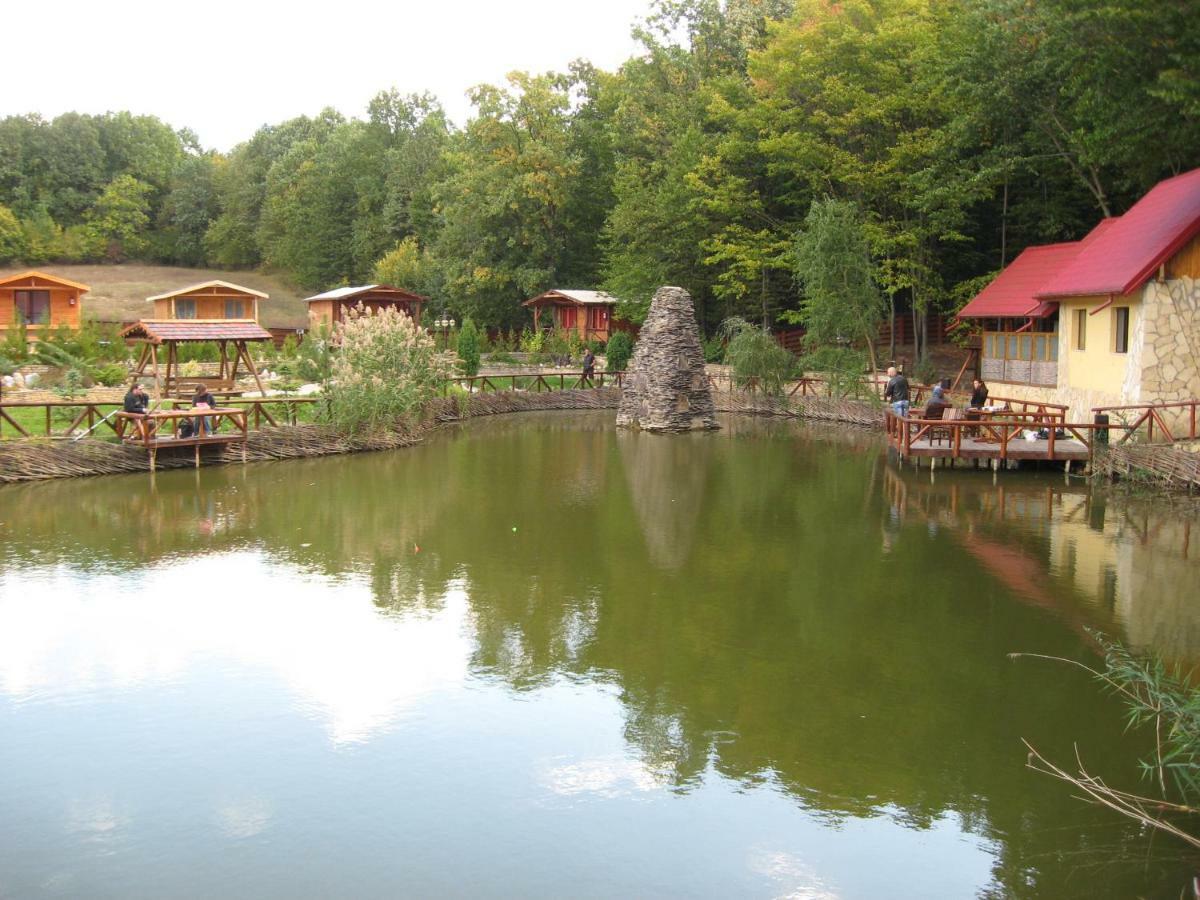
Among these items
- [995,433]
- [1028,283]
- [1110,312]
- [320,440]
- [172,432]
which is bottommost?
[320,440]

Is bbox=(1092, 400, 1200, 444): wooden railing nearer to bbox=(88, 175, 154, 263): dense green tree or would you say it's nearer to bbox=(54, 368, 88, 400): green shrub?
bbox=(54, 368, 88, 400): green shrub

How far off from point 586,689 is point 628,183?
39954mm

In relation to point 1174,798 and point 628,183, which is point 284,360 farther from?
point 1174,798

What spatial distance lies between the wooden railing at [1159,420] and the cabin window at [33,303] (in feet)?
132

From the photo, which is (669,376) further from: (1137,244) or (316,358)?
(1137,244)

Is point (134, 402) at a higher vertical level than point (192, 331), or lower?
lower

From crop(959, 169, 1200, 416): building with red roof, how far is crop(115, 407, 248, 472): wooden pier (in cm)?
1880

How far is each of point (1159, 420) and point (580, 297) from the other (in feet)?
104

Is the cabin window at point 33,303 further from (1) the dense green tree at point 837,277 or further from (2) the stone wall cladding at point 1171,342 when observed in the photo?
(2) the stone wall cladding at point 1171,342

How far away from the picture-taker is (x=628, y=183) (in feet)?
158

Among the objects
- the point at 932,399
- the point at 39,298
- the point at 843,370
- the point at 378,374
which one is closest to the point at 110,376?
the point at 378,374

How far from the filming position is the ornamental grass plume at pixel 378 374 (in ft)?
86.1

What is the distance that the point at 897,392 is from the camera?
2872 centimetres

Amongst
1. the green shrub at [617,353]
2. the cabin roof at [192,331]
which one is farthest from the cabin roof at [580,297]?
the cabin roof at [192,331]
